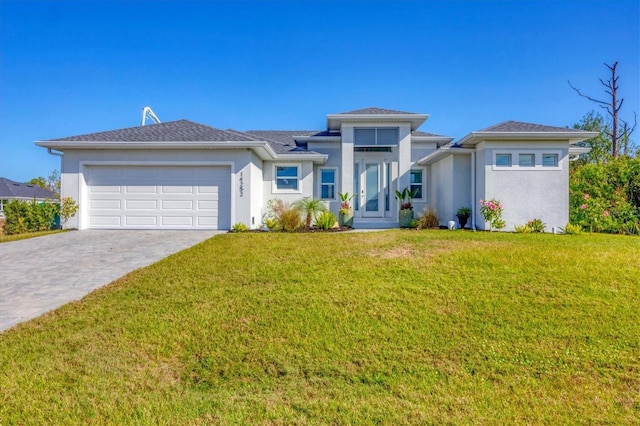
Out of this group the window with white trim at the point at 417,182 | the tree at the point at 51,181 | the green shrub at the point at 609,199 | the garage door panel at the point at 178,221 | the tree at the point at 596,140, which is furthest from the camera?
the tree at the point at 51,181

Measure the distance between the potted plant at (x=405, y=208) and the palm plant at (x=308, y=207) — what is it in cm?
336

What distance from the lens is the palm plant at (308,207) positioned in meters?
12.8

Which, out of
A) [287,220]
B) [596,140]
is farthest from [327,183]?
[596,140]

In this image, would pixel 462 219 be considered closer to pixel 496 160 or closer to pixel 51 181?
pixel 496 160

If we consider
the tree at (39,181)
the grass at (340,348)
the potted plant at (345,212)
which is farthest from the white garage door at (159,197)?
the tree at (39,181)

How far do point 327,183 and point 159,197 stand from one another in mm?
7110

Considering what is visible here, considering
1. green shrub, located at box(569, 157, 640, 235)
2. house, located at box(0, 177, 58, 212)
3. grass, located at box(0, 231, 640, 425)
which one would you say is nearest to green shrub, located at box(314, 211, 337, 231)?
grass, located at box(0, 231, 640, 425)

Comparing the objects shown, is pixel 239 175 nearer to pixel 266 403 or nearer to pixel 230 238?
pixel 230 238

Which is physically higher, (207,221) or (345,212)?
(345,212)

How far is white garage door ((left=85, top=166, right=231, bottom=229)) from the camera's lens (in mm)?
12031

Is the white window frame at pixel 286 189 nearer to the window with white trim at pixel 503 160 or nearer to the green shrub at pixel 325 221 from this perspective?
the green shrub at pixel 325 221

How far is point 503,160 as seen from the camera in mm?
12031

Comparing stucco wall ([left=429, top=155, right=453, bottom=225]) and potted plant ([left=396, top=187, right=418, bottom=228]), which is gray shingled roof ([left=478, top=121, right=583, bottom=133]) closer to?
stucco wall ([left=429, top=155, right=453, bottom=225])

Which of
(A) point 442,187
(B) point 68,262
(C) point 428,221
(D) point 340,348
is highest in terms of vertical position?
(A) point 442,187
